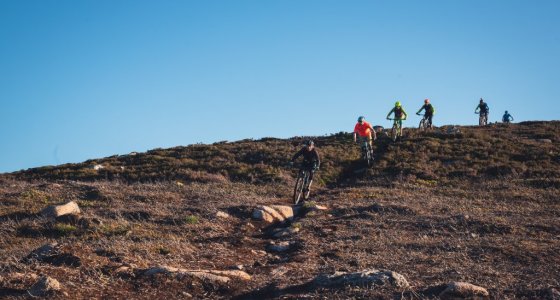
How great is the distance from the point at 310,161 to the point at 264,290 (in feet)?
39.9

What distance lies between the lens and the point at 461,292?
6551 millimetres

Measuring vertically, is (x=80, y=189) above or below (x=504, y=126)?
below

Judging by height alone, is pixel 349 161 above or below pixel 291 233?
above

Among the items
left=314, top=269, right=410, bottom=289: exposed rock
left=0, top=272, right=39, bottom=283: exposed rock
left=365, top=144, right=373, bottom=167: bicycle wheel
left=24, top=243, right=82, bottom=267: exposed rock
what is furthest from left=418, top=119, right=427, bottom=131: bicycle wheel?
left=0, top=272, right=39, bottom=283: exposed rock

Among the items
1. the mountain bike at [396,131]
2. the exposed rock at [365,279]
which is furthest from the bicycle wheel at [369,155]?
the exposed rock at [365,279]

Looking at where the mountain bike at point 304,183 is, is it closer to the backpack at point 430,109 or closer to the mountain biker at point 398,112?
the mountain biker at point 398,112

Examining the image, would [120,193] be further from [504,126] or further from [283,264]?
[504,126]

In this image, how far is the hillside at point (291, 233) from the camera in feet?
25.2

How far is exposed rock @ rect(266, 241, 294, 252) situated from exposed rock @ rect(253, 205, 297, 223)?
11.8ft

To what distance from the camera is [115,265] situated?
28.3 feet

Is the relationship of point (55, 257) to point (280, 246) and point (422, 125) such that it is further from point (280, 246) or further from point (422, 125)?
point (422, 125)

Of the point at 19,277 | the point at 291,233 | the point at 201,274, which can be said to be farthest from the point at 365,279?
the point at 291,233

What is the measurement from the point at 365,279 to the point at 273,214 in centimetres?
899

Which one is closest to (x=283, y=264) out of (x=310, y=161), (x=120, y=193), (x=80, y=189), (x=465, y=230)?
(x=465, y=230)
